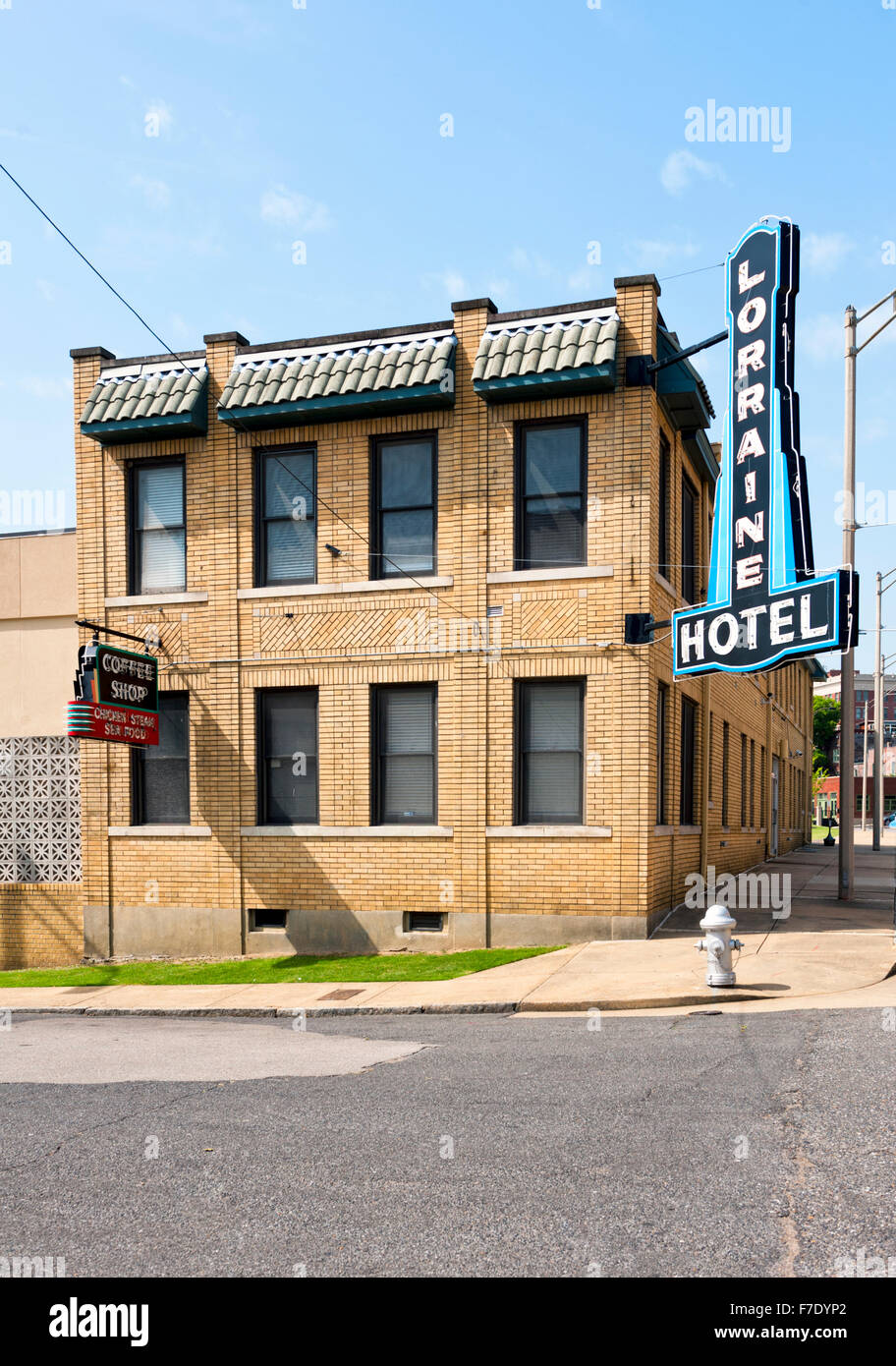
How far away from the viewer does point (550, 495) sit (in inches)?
613

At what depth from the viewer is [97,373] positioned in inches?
A: 705

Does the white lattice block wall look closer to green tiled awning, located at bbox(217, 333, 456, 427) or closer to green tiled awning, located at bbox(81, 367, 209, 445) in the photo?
green tiled awning, located at bbox(81, 367, 209, 445)

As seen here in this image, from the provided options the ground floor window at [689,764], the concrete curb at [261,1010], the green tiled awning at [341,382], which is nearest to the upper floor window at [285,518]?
the green tiled awning at [341,382]

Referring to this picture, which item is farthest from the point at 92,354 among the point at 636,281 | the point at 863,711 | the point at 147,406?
the point at 863,711

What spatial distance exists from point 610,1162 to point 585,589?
10.1 metres

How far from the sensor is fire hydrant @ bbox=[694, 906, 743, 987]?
1131cm

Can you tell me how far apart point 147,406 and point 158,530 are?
1.89 metres

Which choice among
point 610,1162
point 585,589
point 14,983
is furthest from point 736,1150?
point 14,983

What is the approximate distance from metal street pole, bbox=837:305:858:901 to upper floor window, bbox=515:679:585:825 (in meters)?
5.75

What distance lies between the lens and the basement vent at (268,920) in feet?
54.5

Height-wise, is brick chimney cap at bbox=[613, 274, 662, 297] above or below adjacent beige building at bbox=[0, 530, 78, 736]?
above

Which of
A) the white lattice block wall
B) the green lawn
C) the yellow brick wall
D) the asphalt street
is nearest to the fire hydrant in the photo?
the asphalt street

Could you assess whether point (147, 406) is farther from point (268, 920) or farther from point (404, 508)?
point (268, 920)

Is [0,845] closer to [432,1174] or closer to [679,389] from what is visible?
[679,389]
